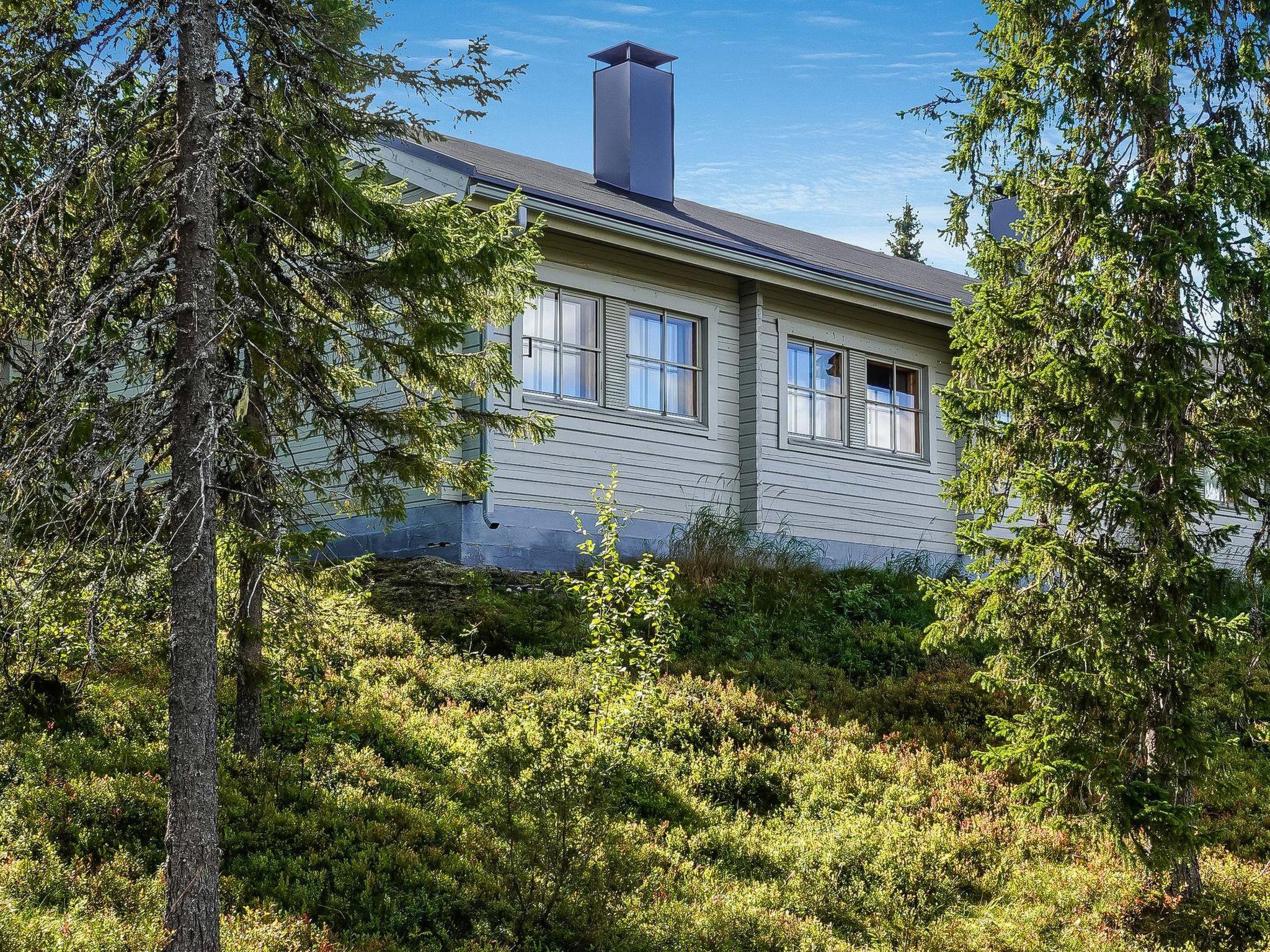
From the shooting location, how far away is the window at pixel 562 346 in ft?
49.7

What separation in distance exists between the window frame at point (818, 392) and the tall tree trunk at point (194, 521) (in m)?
11.5

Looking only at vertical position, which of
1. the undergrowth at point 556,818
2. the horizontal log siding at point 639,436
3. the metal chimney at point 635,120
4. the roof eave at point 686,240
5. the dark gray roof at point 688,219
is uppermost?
the metal chimney at point 635,120

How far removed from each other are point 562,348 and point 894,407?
6.47 meters

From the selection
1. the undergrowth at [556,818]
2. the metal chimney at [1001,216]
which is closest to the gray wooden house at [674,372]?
the undergrowth at [556,818]

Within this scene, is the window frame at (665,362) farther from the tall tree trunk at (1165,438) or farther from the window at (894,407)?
the tall tree trunk at (1165,438)

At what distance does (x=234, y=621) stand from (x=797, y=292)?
11.5 metres

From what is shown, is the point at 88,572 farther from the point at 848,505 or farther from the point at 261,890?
the point at 848,505

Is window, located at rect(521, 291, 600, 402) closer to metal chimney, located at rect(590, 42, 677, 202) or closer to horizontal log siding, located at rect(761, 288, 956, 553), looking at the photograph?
horizontal log siding, located at rect(761, 288, 956, 553)

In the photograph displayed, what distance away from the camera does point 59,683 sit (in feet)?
30.5

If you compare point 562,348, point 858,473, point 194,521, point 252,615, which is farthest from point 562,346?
point 194,521

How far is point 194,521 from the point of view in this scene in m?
6.78

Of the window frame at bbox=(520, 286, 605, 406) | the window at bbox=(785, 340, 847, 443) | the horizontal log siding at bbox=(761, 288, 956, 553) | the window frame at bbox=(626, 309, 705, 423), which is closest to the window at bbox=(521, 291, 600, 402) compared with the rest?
the window frame at bbox=(520, 286, 605, 406)

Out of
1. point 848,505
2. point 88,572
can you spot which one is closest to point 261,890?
point 88,572

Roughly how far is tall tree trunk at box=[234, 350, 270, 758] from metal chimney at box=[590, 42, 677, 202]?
39.2ft
